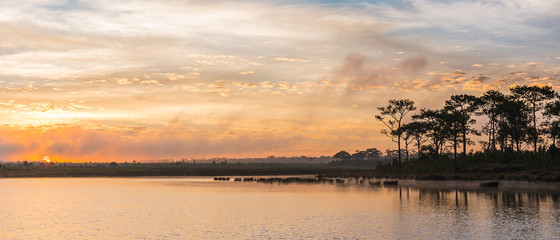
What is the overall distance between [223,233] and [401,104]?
263 ft

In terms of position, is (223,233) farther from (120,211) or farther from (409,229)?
(120,211)

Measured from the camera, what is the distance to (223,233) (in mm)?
32719

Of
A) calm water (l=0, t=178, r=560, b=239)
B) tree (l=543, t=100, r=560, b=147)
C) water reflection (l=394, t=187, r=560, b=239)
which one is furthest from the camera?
tree (l=543, t=100, r=560, b=147)

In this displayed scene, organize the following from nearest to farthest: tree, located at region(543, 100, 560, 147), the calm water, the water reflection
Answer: the water reflection
the calm water
tree, located at region(543, 100, 560, 147)

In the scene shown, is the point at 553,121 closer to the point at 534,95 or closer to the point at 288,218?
the point at 534,95

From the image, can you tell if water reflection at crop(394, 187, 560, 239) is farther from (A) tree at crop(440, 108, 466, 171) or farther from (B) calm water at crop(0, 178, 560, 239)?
(A) tree at crop(440, 108, 466, 171)

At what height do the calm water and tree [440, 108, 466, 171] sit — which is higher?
tree [440, 108, 466, 171]

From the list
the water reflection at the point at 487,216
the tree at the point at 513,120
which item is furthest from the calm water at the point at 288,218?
the tree at the point at 513,120

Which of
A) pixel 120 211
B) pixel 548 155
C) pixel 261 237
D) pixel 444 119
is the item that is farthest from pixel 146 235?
pixel 444 119

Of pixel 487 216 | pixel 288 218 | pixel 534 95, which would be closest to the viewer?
pixel 487 216

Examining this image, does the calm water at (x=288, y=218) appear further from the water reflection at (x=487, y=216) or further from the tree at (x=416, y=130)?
the tree at (x=416, y=130)

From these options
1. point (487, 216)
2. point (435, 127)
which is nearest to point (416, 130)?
point (435, 127)

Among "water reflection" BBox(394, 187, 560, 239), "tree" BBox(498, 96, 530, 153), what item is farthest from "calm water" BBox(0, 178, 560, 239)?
"tree" BBox(498, 96, 530, 153)

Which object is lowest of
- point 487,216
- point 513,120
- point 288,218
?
point 288,218
